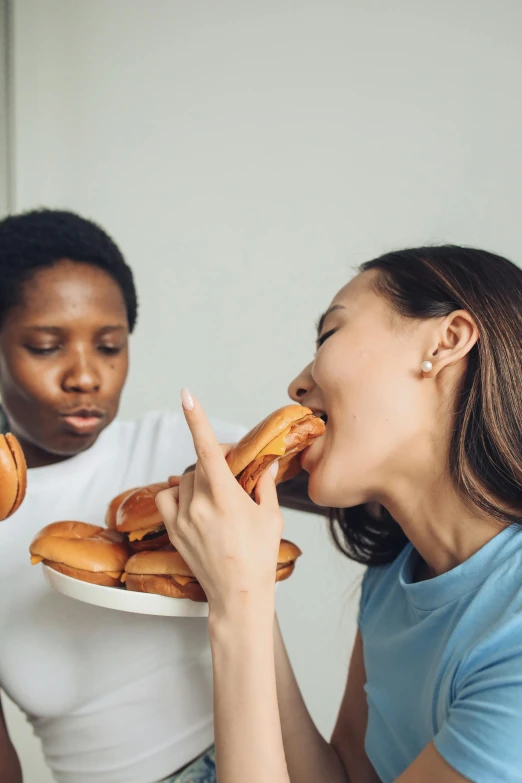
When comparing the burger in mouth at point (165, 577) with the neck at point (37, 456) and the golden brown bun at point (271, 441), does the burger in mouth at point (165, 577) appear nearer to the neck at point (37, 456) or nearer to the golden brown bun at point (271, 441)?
the golden brown bun at point (271, 441)

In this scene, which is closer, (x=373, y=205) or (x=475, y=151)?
(x=475, y=151)

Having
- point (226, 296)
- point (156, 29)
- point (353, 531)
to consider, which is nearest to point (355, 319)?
point (353, 531)

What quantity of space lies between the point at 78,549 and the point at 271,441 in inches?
12.0

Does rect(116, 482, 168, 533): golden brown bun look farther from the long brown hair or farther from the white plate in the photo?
the long brown hair

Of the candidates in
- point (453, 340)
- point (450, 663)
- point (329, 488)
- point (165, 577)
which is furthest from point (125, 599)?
point (453, 340)

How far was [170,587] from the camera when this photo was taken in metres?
0.85

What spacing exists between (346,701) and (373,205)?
4.55 ft

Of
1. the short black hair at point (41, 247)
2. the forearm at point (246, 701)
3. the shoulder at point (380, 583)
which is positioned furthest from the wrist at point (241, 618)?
the short black hair at point (41, 247)

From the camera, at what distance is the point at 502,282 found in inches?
35.4

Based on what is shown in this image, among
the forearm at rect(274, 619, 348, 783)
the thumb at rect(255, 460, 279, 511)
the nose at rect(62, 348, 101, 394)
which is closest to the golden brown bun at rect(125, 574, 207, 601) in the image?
the thumb at rect(255, 460, 279, 511)

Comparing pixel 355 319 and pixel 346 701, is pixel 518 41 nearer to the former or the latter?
pixel 355 319

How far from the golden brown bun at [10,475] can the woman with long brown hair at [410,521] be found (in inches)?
7.6

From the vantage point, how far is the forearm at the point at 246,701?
0.76 meters

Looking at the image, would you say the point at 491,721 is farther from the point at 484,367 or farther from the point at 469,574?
the point at 484,367
